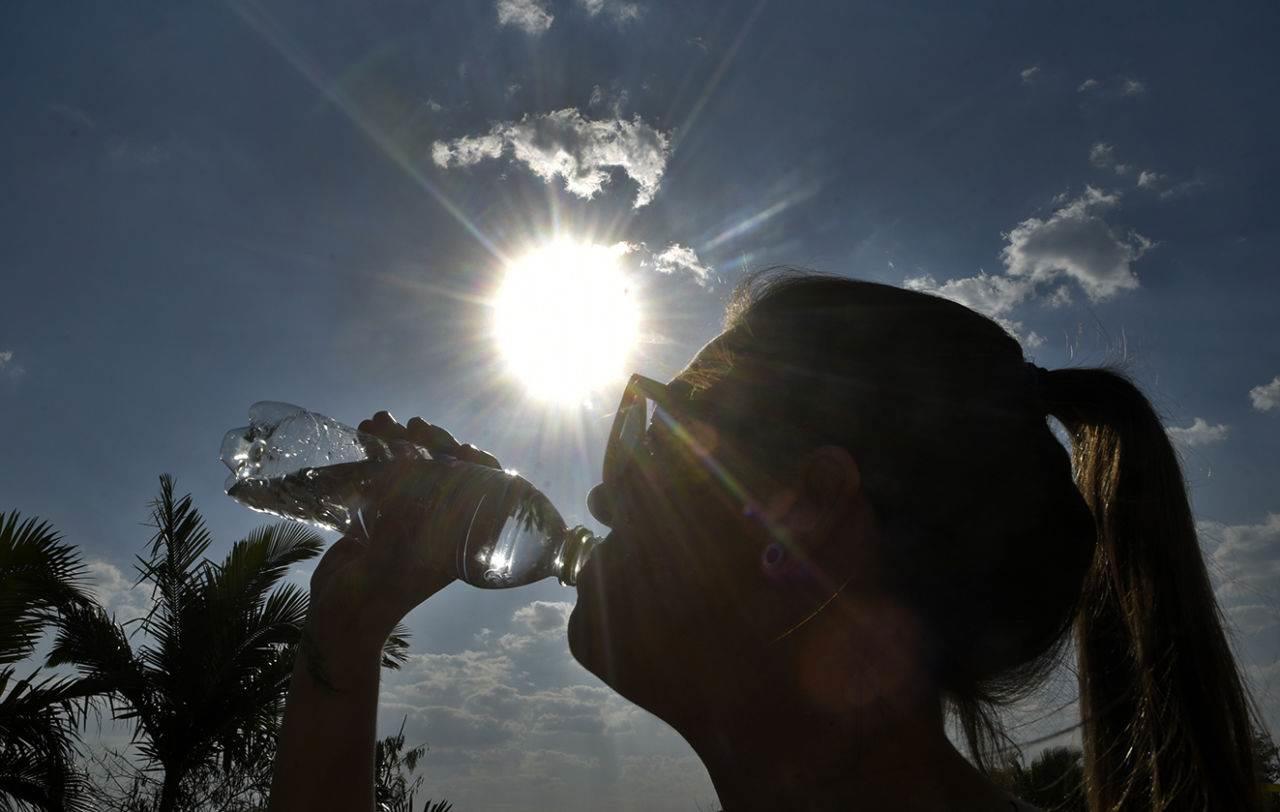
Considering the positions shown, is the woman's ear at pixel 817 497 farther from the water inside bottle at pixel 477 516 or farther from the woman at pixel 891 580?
the water inside bottle at pixel 477 516

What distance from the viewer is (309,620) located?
93.7 inches

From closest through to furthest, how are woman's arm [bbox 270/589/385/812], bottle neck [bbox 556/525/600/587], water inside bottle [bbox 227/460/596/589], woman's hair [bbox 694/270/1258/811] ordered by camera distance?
1. woman's hair [bbox 694/270/1258/811]
2. woman's arm [bbox 270/589/385/812]
3. water inside bottle [bbox 227/460/596/589]
4. bottle neck [bbox 556/525/600/587]

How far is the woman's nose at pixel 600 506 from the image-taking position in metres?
1.77

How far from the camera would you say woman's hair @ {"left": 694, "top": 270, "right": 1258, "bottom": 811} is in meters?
1.51

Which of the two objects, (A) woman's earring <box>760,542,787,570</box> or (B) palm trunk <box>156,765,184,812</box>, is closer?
(A) woman's earring <box>760,542,787,570</box>

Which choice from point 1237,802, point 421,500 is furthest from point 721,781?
point 421,500

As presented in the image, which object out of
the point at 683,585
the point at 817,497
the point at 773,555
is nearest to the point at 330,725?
the point at 683,585

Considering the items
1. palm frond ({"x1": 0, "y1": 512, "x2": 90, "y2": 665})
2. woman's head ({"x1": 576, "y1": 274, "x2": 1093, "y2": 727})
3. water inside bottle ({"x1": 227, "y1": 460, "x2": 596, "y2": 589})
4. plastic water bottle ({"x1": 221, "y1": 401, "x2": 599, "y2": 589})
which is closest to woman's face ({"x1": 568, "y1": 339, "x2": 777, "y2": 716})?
woman's head ({"x1": 576, "y1": 274, "x2": 1093, "y2": 727})

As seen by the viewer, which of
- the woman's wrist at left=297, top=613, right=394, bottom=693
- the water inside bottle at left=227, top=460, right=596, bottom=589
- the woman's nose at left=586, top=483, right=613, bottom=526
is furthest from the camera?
the water inside bottle at left=227, top=460, right=596, bottom=589

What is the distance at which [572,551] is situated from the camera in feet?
8.68

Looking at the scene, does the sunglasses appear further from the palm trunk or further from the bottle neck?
the palm trunk

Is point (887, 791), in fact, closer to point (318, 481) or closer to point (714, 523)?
point (714, 523)

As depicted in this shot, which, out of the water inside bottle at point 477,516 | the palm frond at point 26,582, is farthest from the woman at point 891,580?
the palm frond at point 26,582

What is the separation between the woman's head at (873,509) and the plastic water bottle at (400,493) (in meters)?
0.68
